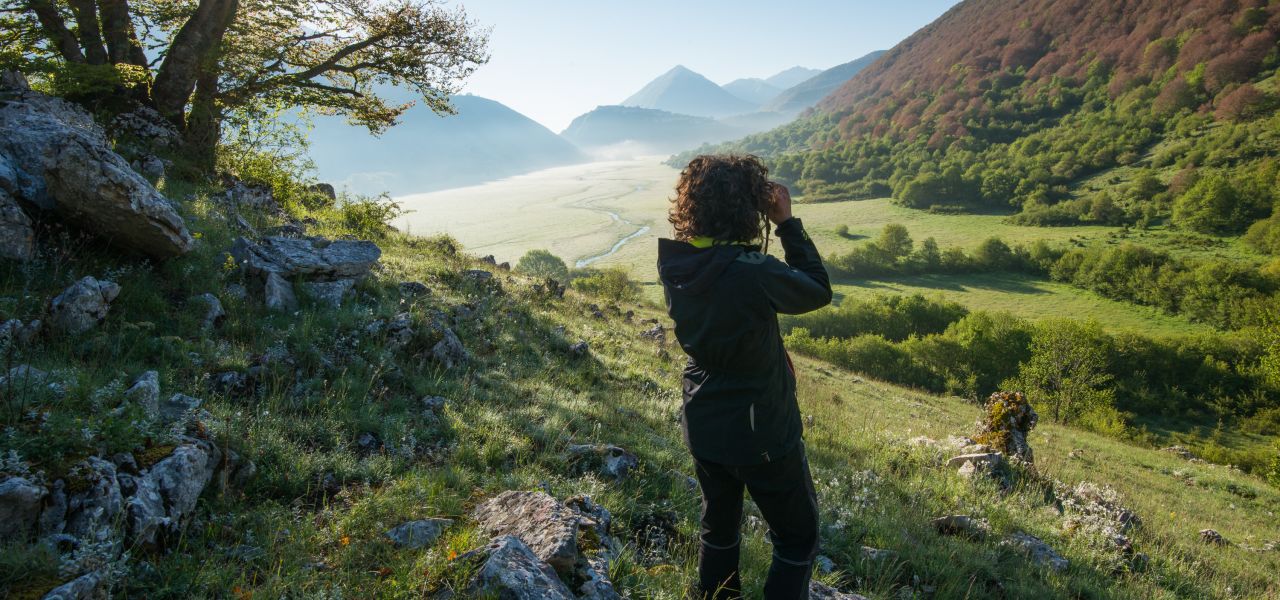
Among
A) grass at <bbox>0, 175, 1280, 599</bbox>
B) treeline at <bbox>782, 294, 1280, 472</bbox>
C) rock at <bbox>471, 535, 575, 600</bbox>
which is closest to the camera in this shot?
rock at <bbox>471, 535, 575, 600</bbox>

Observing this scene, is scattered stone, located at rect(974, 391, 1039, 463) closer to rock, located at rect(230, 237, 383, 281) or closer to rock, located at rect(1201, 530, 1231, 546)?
rock, located at rect(1201, 530, 1231, 546)

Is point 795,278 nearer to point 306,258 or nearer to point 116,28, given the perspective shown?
point 306,258

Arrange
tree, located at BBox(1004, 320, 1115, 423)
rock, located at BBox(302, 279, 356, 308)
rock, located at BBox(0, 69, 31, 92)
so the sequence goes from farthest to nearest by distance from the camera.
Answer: tree, located at BBox(1004, 320, 1115, 423)
rock, located at BBox(0, 69, 31, 92)
rock, located at BBox(302, 279, 356, 308)

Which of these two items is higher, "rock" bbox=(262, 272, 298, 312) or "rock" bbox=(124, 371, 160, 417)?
"rock" bbox=(262, 272, 298, 312)

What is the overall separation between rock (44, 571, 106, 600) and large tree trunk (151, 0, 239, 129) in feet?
48.3

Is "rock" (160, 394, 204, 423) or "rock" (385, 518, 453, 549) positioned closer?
"rock" (385, 518, 453, 549)

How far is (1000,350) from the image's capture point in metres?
48.2

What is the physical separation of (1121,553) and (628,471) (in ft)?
17.2

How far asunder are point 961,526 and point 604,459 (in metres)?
3.73

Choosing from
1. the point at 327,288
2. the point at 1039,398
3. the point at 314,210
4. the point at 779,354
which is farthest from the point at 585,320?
the point at 1039,398

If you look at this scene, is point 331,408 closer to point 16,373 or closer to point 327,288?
point 16,373

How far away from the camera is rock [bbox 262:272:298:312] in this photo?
6674 millimetres

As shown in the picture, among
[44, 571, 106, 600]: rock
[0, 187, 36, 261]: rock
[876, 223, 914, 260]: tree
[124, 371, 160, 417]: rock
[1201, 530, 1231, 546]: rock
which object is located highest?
[0, 187, 36, 261]: rock

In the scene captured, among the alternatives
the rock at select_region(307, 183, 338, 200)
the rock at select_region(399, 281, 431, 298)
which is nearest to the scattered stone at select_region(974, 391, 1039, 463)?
the rock at select_region(399, 281, 431, 298)
